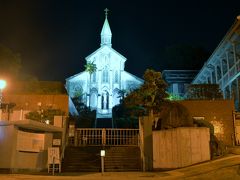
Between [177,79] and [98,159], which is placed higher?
[177,79]

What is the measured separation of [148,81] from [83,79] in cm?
2610

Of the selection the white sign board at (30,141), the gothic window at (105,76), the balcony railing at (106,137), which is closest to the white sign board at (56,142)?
the white sign board at (30,141)

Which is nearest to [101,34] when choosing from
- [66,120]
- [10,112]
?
[10,112]

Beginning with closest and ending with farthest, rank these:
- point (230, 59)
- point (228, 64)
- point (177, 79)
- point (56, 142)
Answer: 1. point (56, 142)
2. point (228, 64)
3. point (230, 59)
4. point (177, 79)

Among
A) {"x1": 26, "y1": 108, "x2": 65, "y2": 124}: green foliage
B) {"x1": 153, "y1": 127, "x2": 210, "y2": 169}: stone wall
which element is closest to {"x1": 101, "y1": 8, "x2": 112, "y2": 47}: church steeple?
{"x1": 26, "y1": 108, "x2": 65, "y2": 124}: green foliage

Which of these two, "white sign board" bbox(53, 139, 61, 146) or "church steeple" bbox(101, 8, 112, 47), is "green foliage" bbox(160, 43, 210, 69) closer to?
"church steeple" bbox(101, 8, 112, 47)

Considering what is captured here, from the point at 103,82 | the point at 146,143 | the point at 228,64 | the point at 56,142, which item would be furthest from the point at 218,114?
the point at 103,82

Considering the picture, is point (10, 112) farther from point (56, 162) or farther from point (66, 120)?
point (56, 162)

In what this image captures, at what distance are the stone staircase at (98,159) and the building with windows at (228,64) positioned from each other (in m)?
14.5

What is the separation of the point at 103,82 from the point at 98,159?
3512cm

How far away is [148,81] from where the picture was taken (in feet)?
94.6

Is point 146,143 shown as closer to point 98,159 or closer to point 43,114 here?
point 98,159

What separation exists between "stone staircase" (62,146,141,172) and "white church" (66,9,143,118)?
29655 millimetres

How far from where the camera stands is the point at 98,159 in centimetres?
1912
